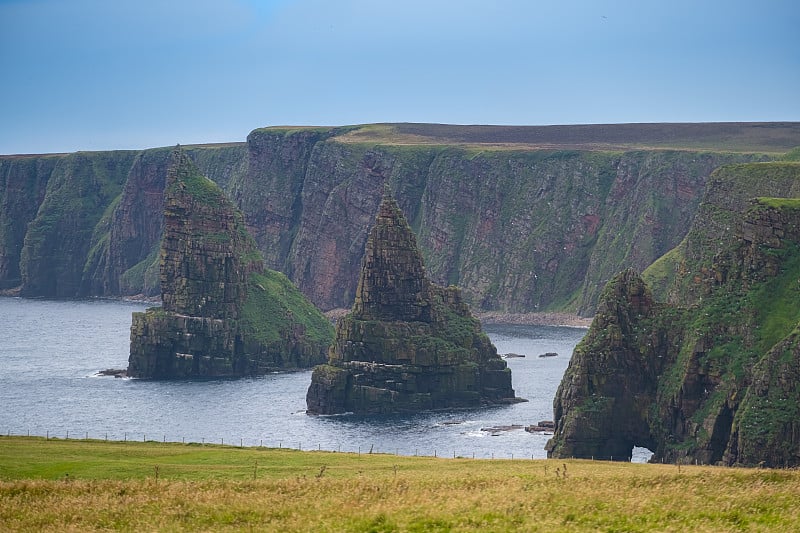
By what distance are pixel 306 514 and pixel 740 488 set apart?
69.0ft

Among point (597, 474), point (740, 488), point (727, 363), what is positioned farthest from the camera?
point (727, 363)

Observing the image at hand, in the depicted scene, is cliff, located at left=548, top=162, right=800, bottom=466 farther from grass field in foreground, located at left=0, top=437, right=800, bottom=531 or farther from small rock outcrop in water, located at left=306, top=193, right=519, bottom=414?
small rock outcrop in water, located at left=306, top=193, right=519, bottom=414

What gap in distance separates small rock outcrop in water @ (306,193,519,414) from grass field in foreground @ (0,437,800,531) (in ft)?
323

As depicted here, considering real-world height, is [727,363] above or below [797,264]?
below

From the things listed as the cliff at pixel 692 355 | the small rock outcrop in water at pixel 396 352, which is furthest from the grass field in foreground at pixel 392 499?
the small rock outcrop in water at pixel 396 352

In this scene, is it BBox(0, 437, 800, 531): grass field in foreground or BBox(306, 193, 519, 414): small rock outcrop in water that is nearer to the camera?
BBox(0, 437, 800, 531): grass field in foreground

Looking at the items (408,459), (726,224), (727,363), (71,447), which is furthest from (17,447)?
(726,224)

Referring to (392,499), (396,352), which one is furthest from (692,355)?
(392,499)

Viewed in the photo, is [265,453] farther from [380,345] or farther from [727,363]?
[380,345]

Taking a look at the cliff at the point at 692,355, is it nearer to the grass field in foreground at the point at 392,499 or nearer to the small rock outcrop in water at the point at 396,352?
the grass field in foreground at the point at 392,499

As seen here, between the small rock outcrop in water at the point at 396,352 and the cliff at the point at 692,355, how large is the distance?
46439 millimetres

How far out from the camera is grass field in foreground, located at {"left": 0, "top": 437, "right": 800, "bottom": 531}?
67.8m

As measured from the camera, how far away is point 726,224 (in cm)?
19312

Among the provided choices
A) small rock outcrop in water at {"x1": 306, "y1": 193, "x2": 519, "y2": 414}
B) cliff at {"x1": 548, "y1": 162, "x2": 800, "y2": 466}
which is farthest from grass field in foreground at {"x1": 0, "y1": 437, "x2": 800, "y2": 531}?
small rock outcrop in water at {"x1": 306, "y1": 193, "x2": 519, "y2": 414}
